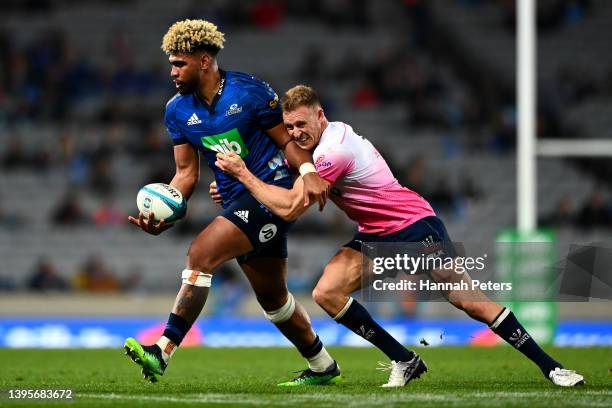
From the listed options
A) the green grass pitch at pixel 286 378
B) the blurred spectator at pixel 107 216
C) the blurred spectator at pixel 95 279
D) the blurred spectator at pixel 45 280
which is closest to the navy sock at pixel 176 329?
the green grass pitch at pixel 286 378

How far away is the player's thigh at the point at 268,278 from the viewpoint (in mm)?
7281

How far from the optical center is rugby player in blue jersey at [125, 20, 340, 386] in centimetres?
687

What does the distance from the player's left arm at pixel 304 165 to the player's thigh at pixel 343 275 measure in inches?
15.3

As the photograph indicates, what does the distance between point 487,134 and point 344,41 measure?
3704mm

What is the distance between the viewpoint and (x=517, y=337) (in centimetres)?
698

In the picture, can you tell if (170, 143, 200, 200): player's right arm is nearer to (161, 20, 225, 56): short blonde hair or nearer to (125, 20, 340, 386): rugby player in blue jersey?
(125, 20, 340, 386): rugby player in blue jersey

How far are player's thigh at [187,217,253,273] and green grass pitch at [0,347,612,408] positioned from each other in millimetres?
761

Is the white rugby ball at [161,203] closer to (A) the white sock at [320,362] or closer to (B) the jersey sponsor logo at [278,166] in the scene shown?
(B) the jersey sponsor logo at [278,166]

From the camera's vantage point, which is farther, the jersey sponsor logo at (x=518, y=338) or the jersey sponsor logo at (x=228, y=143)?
the jersey sponsor logo at (x=228, y=143)

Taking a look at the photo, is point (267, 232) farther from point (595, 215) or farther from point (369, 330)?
point (595, 215)

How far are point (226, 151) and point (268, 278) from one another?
857 mm

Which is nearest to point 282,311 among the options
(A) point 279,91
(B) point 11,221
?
(B) point 11,221

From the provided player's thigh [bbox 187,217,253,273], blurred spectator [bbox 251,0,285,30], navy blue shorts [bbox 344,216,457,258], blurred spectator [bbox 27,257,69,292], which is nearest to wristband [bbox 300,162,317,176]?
player's thigh [bbox 187,217,253,273]

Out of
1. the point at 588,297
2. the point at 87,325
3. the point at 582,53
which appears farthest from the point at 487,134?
the point at 588,297
